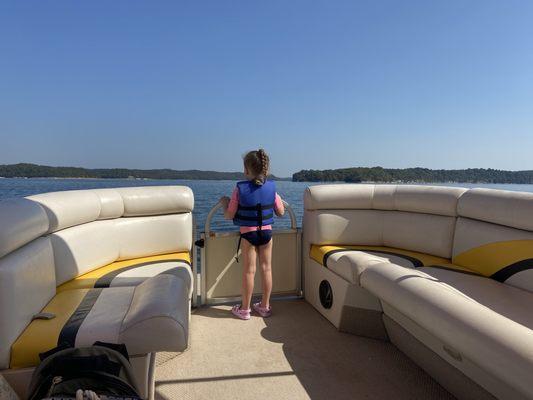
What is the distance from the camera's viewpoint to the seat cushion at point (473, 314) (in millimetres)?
1168

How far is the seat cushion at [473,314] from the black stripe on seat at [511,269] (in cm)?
8

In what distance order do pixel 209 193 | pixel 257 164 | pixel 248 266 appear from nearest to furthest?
1. pixel 257 164
2. pixel 248 266
3. pixel 209 193

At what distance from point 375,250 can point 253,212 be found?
1158 mm

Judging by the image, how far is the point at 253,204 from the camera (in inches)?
112

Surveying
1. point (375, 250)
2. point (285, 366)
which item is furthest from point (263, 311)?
point (375, 250)

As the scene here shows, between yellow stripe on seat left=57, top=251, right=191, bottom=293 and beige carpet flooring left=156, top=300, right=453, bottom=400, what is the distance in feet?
1.91

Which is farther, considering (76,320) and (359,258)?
(359,258)

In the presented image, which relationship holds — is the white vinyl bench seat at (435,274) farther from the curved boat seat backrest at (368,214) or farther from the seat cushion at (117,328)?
the seat cushion at (117,328)

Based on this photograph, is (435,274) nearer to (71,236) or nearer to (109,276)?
(109,276)

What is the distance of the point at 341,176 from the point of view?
80.1 ft

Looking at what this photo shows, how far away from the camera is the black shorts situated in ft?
9.44

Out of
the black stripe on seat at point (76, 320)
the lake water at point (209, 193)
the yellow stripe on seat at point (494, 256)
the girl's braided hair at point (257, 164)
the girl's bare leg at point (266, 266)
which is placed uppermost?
the girl's braided hair at point (257, 164)

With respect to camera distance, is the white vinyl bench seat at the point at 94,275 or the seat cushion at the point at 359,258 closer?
the white vinyl bench seat at the point at 94,275

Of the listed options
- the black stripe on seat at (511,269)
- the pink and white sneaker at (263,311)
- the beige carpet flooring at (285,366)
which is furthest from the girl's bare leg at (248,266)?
the black stripe on seat at (511,269)
